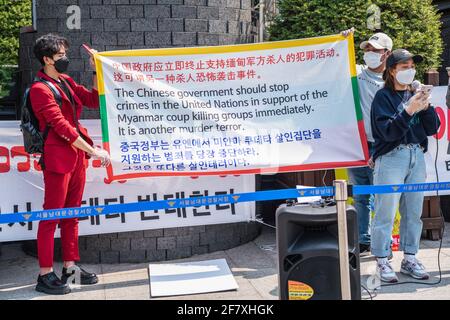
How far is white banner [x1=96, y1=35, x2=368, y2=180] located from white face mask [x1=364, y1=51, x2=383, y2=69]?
0.55 feet

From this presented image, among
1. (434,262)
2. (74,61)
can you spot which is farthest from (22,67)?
(434,262)

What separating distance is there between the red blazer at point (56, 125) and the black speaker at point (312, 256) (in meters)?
1.99

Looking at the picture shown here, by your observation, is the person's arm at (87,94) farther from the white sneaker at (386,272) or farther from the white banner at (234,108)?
the white sneaker at (386,272)

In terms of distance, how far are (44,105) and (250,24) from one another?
244 centimetres

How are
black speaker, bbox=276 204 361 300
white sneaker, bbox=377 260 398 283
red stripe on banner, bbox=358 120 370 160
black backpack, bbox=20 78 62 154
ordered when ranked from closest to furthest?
black speaker, bbox=276 204 361 300 < black backpack, bbox=20 78 62 154 < white sneaker, bbox=377 260 398 283 < red stripe on banner, bbox=358 120 370 160

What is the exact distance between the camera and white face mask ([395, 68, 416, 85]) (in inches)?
184

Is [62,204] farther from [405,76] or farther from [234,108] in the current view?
[405,76]

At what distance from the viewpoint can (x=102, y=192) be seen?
5547 millimetres

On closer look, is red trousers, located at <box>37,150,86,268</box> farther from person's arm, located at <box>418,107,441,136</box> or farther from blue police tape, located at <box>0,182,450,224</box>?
person's arm, located at <box>418,107,441,136</box>

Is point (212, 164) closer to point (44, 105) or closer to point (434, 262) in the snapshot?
point (44, 105)

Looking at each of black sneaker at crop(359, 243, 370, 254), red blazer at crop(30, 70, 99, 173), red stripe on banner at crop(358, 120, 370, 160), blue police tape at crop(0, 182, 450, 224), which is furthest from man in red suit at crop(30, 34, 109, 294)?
black sneaker at crop(359, 243, 370, 254)

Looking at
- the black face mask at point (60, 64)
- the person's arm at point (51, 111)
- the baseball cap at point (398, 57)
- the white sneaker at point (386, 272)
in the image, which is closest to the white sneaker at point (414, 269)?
the white sneaker at point (386, 272)

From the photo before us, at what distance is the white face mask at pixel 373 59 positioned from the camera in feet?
17.1

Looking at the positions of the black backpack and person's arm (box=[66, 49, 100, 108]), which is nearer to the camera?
the black backpack
